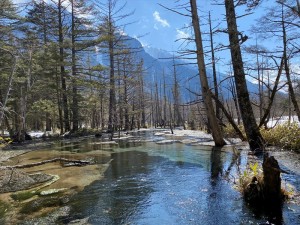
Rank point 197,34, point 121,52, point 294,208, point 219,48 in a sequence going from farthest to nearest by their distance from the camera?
1. point 121,52
2. point 197,34
3. point 219,48
4. point 294,208

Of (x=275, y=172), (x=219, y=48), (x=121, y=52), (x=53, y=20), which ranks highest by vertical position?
(x=53, y=20)

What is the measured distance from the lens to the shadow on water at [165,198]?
4.68 metres

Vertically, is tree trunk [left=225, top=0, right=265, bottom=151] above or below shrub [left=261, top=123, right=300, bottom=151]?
above

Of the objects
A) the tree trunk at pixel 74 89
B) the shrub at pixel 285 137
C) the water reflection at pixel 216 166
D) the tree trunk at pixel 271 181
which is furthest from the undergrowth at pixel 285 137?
the tree trunk at pixel 74 89

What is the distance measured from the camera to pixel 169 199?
224 inches

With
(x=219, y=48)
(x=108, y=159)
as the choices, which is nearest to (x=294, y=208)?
(x=219, y=48)

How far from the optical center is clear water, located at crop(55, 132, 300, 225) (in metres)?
4.59

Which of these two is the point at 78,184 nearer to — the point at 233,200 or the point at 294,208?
the point at 233,200

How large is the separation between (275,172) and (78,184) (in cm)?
463

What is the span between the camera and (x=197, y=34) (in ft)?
43.1

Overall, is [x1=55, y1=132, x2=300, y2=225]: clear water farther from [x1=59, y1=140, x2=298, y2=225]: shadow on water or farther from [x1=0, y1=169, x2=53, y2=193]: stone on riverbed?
[x1=0, y1=169, x2=53, y2=193]: stone on riverbed

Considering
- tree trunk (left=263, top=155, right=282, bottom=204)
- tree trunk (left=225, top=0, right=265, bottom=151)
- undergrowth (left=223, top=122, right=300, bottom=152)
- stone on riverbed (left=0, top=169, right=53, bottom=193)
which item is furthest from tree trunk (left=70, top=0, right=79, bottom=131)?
tree trunk (left=263, top=155, right=282, bottom=204)

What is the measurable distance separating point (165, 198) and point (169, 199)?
0.11 m

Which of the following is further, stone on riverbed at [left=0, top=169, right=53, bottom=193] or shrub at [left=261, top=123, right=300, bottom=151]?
shrub at [left=261, top=123, right=300, bottom=151]
